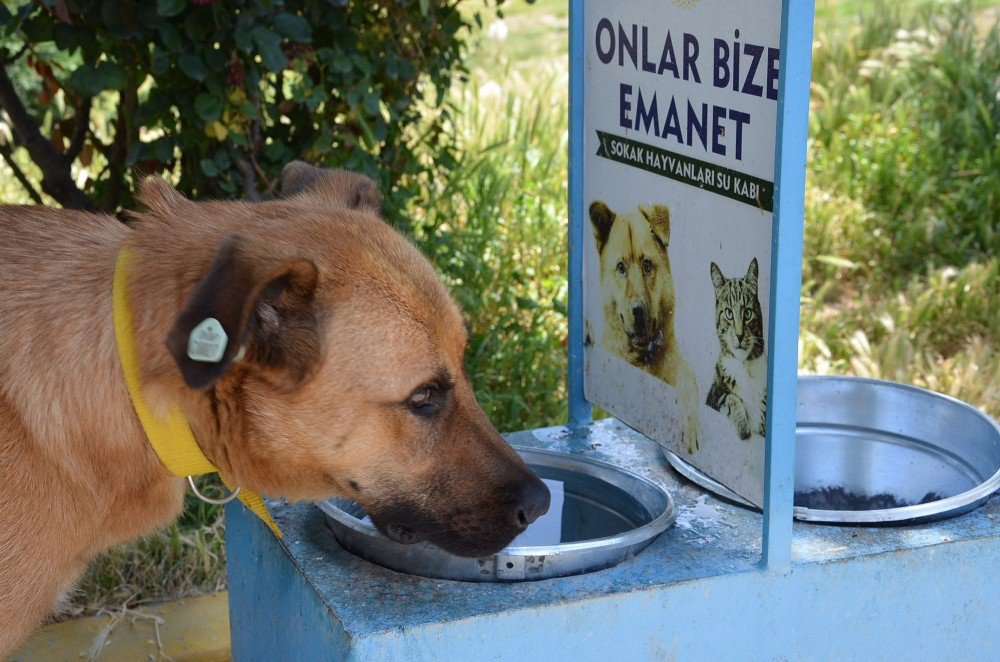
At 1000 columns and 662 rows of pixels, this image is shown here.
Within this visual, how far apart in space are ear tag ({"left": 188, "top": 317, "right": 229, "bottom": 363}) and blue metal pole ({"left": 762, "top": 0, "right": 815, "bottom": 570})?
1.17 m

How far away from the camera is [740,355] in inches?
108

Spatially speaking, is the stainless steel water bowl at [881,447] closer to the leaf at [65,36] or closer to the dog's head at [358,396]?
the dog's head at [358,396]

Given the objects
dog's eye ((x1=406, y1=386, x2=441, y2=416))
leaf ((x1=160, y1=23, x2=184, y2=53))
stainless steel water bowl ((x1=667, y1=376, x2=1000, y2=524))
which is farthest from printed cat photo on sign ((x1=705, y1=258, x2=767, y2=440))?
leaf ((x1=160, y1=23, x2=184, y2=53))

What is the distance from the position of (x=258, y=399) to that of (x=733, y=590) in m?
1.16

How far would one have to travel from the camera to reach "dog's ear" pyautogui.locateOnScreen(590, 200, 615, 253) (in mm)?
3283

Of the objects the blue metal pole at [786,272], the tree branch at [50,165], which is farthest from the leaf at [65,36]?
the blue metal pole at [786,272]

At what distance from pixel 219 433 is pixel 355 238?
0.51m

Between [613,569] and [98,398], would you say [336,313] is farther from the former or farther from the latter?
[613,569]

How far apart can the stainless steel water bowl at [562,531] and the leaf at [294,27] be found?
1.47m

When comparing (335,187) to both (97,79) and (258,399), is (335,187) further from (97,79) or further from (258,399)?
(97,79)

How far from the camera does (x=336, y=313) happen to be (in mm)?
2424

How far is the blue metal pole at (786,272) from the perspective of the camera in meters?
2.36

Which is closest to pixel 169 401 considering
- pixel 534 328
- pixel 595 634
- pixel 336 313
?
pixel 336 313

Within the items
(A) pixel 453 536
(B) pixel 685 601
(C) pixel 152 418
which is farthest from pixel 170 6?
(B) pixel 685 601
